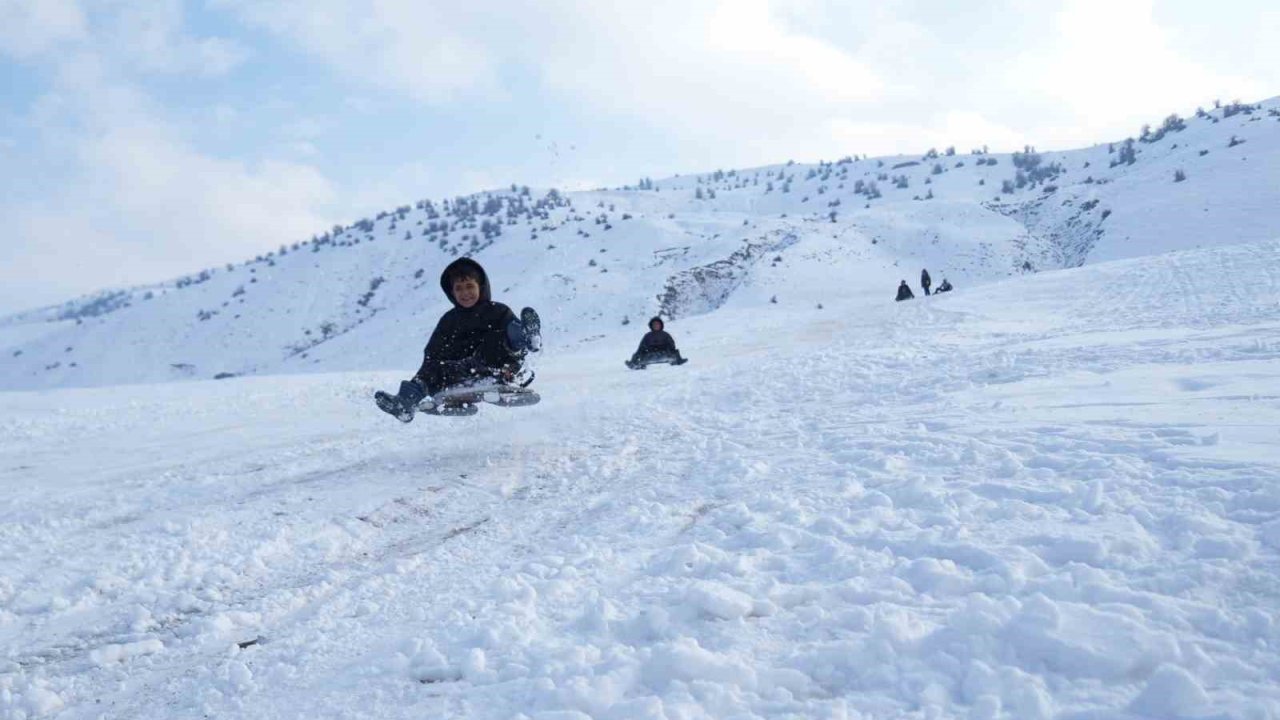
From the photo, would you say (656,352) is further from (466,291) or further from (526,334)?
(526,334)

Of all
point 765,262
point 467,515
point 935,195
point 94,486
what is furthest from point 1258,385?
point 935,195

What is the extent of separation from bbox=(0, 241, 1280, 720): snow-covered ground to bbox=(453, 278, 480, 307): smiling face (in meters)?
1.44

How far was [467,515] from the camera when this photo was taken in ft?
16.8

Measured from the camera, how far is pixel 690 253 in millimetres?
50844

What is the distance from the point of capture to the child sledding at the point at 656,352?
1580cm

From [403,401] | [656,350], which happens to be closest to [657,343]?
[656,350]

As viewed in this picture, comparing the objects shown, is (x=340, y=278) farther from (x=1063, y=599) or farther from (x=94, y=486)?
(x=1063, y=599)

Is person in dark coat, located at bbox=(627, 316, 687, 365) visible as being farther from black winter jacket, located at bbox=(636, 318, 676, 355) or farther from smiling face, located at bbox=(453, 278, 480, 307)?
smiling face, located at bbox=(453, 278, 480, 307)

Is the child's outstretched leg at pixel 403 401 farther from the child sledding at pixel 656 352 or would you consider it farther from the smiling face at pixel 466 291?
the child sledding at pixel 656 352

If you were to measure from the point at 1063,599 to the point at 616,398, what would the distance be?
26.7 feet

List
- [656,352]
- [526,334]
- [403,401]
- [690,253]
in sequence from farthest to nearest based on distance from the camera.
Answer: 1. [690,253]
2. [656,352]
3. [526,334]
4. [403,401]

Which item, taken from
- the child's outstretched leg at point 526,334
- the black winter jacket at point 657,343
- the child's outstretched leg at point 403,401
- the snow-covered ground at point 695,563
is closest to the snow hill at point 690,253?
the black winter jacket at point 657,343

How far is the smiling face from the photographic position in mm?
8125

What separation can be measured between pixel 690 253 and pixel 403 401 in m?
44.4
